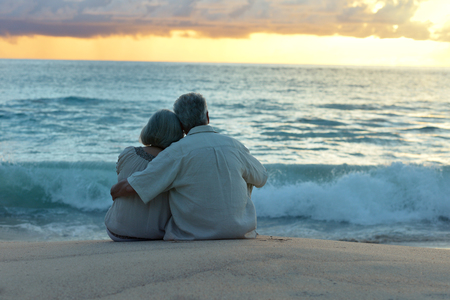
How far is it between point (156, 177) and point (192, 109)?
2.00 feet

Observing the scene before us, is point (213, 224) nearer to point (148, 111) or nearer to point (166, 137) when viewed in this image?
point (166, 137)

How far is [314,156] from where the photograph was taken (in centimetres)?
1052

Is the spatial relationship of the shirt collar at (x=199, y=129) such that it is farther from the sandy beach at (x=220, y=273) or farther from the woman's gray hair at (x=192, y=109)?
the sandy beach at (x=220, y=273)

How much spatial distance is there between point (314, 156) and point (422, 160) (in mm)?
3018

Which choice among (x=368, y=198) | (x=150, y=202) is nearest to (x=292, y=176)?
(x=368, y=198)

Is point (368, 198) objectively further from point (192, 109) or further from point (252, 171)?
point (192, 109)

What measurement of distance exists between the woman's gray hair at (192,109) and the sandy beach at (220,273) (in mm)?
941

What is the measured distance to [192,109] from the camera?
2932mm

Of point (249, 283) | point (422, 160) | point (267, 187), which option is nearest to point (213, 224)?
point (249, 283)

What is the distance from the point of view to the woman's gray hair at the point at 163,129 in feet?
9.78

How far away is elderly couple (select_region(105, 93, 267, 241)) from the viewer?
2740mm

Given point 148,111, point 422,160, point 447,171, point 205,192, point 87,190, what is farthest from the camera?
point 148,111

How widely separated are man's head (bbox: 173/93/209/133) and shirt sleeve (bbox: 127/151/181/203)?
384 mm

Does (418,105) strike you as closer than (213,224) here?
No
